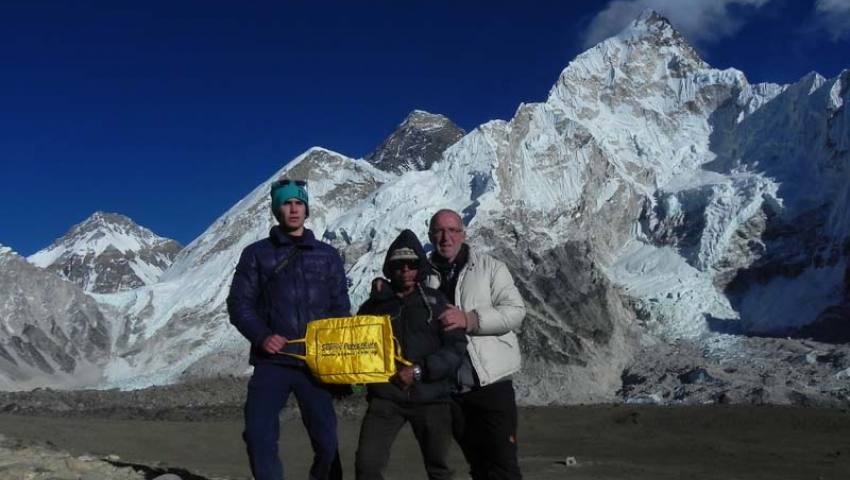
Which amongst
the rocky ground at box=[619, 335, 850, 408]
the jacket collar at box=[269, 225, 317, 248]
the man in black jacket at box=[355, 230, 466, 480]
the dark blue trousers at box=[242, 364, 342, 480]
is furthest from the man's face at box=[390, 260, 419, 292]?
the rocky ground at box=[619, 335, 850, 408]

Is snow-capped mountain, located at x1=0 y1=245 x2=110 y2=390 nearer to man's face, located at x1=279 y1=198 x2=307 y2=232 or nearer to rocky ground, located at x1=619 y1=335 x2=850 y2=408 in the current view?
rocky ground, located at x1=619 y1=335 x2=850 y2=408

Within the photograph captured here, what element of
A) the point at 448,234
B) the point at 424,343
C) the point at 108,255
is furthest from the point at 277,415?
the point at 108,255

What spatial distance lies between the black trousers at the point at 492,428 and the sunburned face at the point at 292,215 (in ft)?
5.42

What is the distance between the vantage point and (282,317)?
18.0ft

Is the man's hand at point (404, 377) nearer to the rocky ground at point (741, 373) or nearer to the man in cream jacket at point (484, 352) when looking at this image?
the man in cream jacket at point (484, 352)

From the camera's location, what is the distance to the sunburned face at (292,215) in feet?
18.4

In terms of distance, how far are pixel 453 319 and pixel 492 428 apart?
88cm

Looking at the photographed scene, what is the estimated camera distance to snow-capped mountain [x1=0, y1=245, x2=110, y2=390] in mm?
53031

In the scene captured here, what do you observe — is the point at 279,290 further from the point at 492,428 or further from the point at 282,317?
the point at 492,428

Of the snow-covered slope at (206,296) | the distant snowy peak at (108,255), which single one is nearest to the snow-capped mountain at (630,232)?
the snow-covered slope at (206,296)

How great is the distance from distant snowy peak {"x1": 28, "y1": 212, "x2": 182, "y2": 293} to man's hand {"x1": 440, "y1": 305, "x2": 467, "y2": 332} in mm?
144087

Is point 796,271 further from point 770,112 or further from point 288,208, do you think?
point 288,208

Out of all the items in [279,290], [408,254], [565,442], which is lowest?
[565,442]

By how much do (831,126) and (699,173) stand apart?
9445 mm
